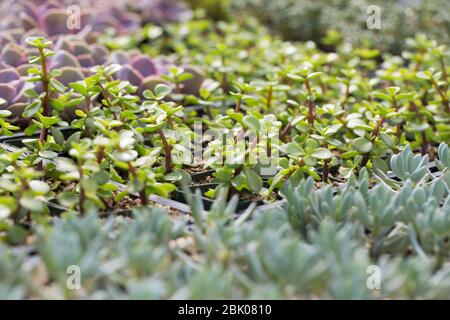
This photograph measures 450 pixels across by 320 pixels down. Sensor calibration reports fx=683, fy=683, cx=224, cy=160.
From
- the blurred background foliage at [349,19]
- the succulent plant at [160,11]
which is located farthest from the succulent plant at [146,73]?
the succulent plant at [160,11]

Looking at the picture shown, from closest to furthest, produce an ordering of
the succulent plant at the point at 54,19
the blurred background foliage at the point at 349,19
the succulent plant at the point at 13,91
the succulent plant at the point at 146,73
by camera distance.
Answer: the succulent plant at the point at 13,91, the succulent plant at the point at 146,73, the succulent plant at the point at 54,19, the blurred background foliage at the point at 349,19

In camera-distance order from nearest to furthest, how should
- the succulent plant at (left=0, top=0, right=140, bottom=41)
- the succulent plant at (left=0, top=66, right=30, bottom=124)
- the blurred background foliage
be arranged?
the succulent plant at (left=0, top=66, right=30, bottom=124)
the succulent plant at (left=0, top=0, right=140, bottom=41)
the blurred background foliage

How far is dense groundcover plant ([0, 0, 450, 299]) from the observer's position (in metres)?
1.24

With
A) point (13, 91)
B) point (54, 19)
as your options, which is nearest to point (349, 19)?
point (54, 19)

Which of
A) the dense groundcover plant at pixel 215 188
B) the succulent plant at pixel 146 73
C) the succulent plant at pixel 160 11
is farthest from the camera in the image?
the succulent plant at pixel 160 11

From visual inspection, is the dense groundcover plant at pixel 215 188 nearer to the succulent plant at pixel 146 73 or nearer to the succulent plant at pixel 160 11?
the succulent plant at pixel 146 73

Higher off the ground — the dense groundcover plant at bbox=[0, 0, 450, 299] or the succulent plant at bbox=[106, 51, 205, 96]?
the succulent plant at bbox=[106, 51, 205, 96]

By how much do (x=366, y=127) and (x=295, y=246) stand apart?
0.81m

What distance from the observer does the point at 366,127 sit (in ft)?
6.37

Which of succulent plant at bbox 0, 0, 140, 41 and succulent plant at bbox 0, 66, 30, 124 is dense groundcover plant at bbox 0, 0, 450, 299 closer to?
succulent plant at bbox 0, 66, 30, 124

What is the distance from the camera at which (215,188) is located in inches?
71.8

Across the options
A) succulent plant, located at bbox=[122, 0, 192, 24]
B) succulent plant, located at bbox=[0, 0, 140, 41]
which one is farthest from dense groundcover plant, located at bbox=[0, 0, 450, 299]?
succulent plant, located at bbox=[122, 0, 192, 24]

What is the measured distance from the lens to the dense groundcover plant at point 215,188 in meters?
1.24

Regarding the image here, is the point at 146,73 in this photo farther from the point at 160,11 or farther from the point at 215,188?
the point at 160,11
